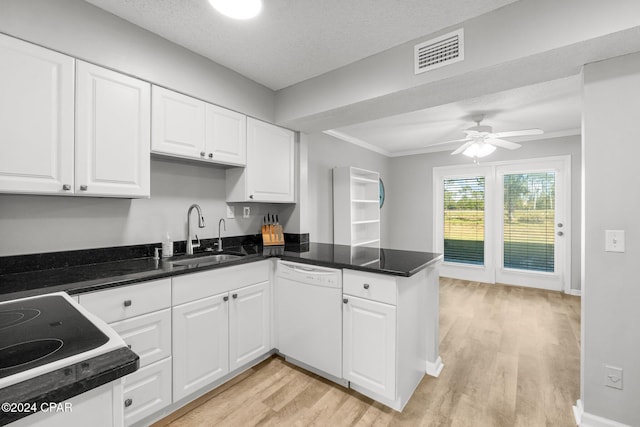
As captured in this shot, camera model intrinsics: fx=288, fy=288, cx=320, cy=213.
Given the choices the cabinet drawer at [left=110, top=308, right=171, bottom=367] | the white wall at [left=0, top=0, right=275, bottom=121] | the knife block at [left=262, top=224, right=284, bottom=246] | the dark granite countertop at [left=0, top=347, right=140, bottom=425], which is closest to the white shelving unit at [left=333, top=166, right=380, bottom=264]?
the knife block at [left=262, top=224, right=284, bottom=246]

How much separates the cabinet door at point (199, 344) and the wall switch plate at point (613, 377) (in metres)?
2.34

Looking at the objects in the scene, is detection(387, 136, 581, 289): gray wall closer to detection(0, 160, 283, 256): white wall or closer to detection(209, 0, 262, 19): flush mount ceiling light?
detection(0, 160, 283, 256): white wall

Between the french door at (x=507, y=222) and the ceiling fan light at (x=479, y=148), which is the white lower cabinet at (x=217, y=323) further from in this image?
the french door at (x=507, y=222)

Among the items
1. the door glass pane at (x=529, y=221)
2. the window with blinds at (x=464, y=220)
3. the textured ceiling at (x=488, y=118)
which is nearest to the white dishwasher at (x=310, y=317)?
the textured ceiling at (x=488, y=118)

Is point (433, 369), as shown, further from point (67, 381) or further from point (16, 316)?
point (16, 316)

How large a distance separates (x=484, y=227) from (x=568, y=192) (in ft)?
4.05

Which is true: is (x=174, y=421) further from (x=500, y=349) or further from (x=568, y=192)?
(x=568, y=192)

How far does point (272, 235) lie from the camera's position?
3059 mm

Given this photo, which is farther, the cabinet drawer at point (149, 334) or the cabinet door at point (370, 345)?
the cabinet door at point (370, 345)

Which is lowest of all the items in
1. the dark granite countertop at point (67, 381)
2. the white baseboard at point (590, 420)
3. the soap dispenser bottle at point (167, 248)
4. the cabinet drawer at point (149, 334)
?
the white baseboard at point (590, 420)

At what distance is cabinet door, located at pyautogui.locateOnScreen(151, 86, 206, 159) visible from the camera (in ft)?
6.58

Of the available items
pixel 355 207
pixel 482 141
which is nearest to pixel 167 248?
pixel 355 207

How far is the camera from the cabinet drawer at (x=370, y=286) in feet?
5.84

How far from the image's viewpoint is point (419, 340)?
6.88ft
